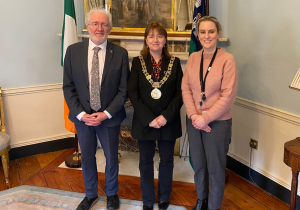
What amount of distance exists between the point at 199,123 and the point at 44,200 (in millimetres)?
1628

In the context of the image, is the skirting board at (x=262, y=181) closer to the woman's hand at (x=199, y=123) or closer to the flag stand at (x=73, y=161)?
the woman's hand at (x=199, y=123)

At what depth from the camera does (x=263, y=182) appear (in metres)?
2.62

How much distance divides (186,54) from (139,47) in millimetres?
560

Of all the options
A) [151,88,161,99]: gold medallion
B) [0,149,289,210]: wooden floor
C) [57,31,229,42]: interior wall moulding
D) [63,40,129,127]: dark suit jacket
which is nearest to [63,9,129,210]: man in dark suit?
[63,40,129,127]: dark suit jacket

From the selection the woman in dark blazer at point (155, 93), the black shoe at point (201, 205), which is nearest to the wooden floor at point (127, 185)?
the black shoe at point (201, 205)

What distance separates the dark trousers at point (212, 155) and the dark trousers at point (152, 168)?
20 cm

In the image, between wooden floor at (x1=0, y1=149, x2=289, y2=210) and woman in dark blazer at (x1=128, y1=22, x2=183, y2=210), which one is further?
wooden floor at (x1=0, y1=149, x2=289, y2=210)

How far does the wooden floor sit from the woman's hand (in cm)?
86

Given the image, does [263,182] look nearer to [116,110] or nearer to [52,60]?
[116,110]

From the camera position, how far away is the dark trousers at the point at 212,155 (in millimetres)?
1961

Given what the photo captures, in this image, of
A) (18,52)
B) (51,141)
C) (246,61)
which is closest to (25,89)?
(18,52)

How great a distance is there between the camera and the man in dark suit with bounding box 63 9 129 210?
6.64 feet

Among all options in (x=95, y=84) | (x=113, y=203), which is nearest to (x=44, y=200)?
(x=113, y=203)

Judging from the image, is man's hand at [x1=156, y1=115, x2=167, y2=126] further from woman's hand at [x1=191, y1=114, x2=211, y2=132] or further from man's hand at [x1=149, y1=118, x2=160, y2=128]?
woman's hand at [x1=191, y1=114, x2=211, y2=132]
